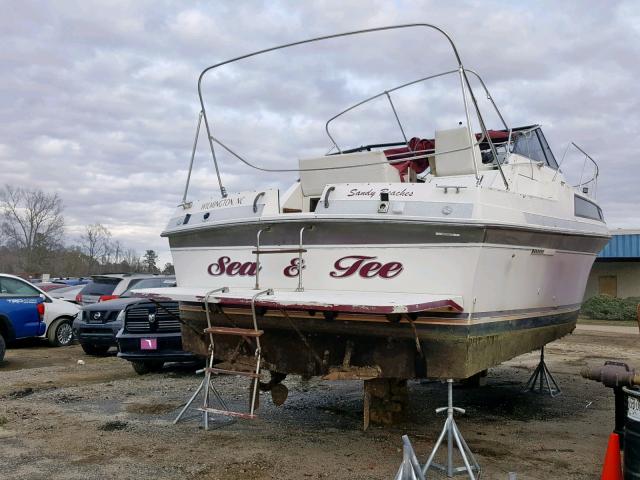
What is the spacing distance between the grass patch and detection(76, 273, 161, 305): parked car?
554 inches

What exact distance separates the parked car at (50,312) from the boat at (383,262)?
22.4 ft

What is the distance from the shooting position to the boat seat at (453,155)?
227 inches

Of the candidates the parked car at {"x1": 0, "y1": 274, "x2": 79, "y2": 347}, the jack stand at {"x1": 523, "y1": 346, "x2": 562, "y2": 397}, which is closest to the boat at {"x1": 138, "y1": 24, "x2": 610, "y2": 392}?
the jack stand at {"x1": 523, "y1": 346, "x2": 562, "y2": 397}

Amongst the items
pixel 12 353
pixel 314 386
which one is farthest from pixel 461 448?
pixel 12 353

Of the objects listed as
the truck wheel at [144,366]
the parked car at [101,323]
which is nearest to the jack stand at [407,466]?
the truck wheel at [144,366]

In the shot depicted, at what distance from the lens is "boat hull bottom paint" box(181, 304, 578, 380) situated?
16.2 ft

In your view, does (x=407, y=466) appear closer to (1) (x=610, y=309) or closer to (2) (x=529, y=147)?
(2) (x=529, y=147)

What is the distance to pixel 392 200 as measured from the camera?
16.8 ft

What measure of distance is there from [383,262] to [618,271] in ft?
69.3

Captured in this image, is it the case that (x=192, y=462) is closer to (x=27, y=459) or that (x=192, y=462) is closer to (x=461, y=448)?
(x=27, y=459)

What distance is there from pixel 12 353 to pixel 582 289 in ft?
32.3

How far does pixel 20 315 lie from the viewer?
11.9 metres

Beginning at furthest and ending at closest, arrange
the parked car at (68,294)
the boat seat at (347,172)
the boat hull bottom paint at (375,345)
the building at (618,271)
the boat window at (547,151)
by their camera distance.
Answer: the building at (618,271) < the parked car at (68,294) < the boat window at (547,151) < the boat seat at (347,172) < the boat hull bottom paint at (375,345)

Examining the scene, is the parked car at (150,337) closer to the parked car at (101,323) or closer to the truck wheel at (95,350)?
the parked car at (101,323)
